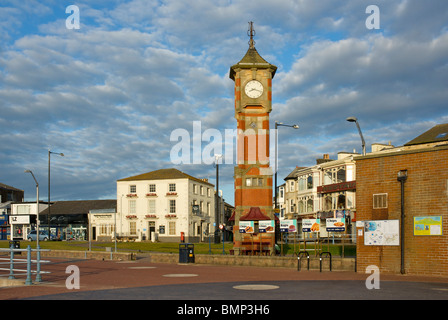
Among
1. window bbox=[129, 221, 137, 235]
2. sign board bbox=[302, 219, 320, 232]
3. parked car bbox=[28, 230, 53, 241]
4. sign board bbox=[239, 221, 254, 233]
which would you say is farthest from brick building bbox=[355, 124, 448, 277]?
parked car bbox=[28, 230, 53, 241]

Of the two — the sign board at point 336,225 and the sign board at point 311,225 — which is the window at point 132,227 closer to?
the sign board at point 311,225

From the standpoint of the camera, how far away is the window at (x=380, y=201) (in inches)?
878

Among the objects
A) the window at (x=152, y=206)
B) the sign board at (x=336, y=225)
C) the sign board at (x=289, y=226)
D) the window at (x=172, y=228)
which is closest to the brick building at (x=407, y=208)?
the sign board at (x=336, y=225)

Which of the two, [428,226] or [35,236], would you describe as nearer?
[428,226]

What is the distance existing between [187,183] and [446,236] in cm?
5587

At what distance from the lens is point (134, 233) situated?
76375 mm

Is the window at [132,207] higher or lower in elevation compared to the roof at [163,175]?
lower

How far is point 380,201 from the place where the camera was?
22453 mm

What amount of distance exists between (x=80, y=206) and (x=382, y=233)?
71214 mm

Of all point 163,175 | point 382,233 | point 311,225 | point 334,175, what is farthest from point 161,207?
point 382,233

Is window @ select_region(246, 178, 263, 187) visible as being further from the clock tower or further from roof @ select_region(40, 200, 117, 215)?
roof @ select_region(40, 200, 117, 215)

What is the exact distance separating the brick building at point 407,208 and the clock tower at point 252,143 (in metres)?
14.3

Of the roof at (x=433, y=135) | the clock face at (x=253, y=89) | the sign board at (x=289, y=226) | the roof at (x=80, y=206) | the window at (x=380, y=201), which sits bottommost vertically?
the roof at (x=80, y=206)

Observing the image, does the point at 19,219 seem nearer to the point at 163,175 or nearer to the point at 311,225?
the point at 163,175
